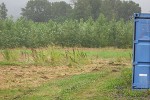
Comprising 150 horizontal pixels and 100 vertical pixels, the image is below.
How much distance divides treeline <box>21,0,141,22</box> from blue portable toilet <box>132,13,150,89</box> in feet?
173

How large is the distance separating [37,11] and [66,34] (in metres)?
51.6

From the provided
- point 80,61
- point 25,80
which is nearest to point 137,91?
point 25,80

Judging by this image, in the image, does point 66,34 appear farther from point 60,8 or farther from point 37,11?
point 60,8

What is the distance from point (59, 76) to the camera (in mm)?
13930

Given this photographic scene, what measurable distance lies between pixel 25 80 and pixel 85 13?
57529 millimetres

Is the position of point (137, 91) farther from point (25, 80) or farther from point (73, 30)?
point (73, 30)

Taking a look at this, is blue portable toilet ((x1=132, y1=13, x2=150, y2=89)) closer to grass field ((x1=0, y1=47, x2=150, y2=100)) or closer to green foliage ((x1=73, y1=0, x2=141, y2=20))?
grass field ((x1=0, y1=47, x2=150, y2=100))

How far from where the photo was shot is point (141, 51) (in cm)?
955

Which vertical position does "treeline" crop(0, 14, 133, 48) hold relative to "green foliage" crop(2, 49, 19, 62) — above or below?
above

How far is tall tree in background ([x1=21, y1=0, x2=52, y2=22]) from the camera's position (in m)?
87.1

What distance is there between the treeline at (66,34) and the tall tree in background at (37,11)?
4652 centimetres

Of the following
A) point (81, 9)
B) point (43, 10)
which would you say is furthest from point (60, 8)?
point (81, 9)

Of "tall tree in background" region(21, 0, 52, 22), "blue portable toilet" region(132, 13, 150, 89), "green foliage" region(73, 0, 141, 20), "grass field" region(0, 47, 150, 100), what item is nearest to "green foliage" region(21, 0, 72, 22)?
"tall tree in background" region(21, 0, 52, 22)

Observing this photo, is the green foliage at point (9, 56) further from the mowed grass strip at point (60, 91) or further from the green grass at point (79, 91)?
the green grass at point (79, 91)
